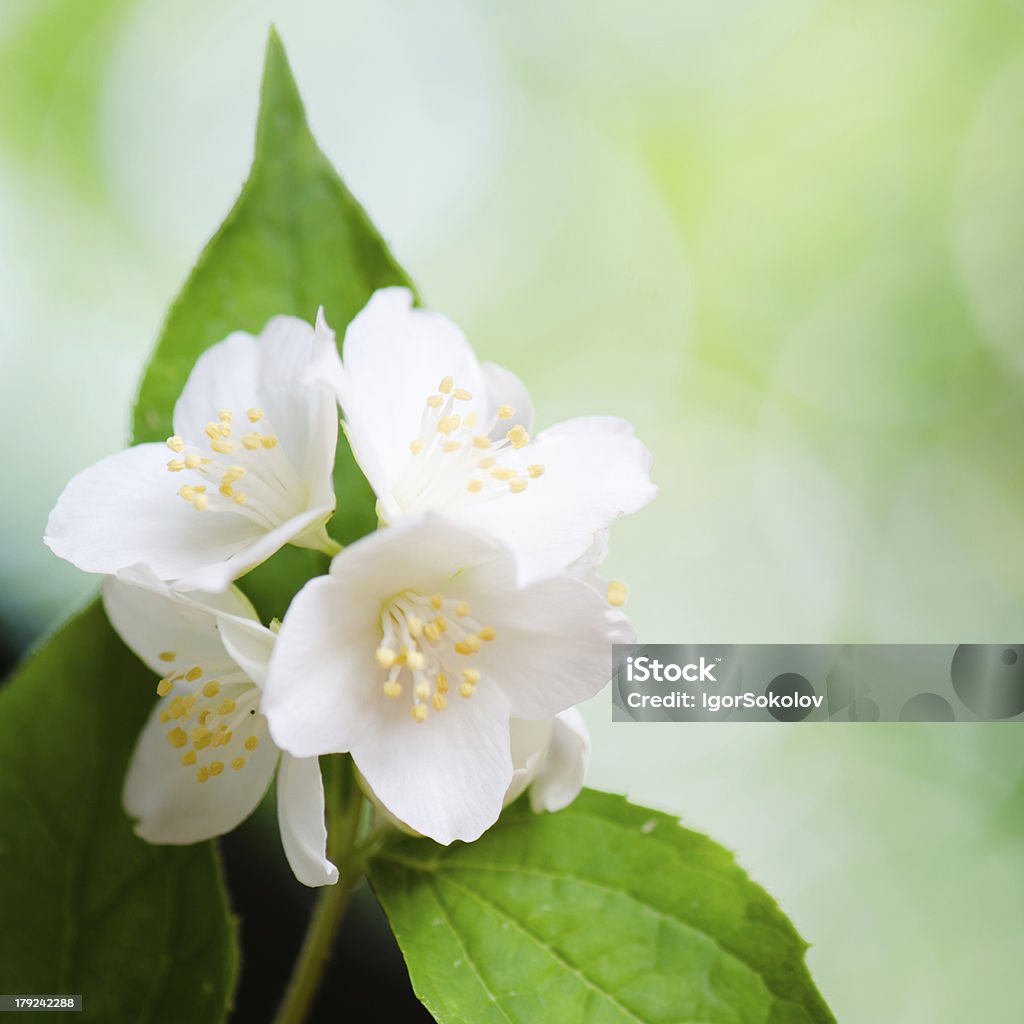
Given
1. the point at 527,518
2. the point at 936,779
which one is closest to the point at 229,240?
the point at 527,518

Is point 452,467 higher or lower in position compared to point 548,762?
higher

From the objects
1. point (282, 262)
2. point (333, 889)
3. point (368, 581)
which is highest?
point (282, 262)

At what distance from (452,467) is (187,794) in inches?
9.8

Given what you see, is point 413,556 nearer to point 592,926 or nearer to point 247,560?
point 247,560

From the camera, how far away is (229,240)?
26.1 inches

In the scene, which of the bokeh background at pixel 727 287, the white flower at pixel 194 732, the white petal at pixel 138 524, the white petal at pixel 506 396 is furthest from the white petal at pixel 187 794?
the bokeh background at pixel 727 287

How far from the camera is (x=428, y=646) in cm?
50

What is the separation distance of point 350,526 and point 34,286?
0.82 metres

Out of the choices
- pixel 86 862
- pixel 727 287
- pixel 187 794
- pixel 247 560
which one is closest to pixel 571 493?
pixel 247 560

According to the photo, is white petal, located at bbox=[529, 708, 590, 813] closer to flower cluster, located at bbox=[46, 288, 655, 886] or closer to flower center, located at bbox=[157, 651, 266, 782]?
flower cluster, located at bbox=[46, 288, 655, 886]

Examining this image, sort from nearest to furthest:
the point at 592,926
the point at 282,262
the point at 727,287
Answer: the point at 592,926 → the point at 282,262 → the point at 727,287

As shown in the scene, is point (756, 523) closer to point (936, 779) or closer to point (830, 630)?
point (830, 630)

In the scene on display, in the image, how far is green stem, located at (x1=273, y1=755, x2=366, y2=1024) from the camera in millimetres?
584

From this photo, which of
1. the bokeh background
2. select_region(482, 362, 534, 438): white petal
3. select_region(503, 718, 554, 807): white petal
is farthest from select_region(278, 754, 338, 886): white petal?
the bokeh background
